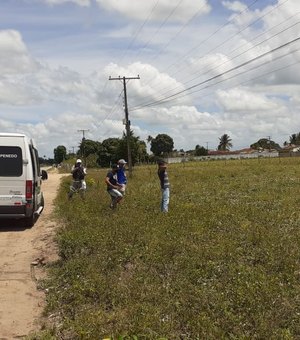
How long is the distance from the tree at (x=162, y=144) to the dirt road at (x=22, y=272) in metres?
126

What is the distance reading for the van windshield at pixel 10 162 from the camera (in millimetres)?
12734

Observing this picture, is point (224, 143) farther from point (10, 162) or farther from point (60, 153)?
point (10, 162)

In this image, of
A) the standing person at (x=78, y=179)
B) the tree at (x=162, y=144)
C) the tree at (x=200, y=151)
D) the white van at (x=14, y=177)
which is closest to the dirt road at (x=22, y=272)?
the white van at (x=14, y=177)

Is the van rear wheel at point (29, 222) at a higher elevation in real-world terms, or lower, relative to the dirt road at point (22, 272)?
higher

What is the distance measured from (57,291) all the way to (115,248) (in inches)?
79.7

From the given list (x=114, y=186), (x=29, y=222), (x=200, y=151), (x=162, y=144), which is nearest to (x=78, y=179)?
(x=114, y=186)

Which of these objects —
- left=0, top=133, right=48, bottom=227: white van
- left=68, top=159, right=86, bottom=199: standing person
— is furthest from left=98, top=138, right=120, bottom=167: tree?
left=0, top=133, right=48, bottom=227: white van

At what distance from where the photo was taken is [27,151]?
505 inches

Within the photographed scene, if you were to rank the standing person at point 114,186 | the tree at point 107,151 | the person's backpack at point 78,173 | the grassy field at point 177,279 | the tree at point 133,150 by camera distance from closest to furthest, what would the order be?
the grassy field at point 177,279 → the standing person at point 114,186 → the person's backpack at point 78,173 → the tree at point 133,150 → the tree at point 107,151

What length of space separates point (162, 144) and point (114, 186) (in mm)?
126044

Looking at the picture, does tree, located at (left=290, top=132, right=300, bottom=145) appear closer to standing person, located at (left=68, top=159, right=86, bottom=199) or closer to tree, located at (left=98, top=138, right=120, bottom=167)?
tree, located at (left=98, top=138, right=120, bottom=167)

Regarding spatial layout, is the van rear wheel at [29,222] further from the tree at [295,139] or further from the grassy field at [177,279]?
the tree at [295,139]

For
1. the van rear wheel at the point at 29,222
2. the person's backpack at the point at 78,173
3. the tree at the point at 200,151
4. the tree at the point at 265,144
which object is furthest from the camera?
the tree at the point at 265,144

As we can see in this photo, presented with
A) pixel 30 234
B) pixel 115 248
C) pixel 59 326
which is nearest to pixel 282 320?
pixel 59 326
